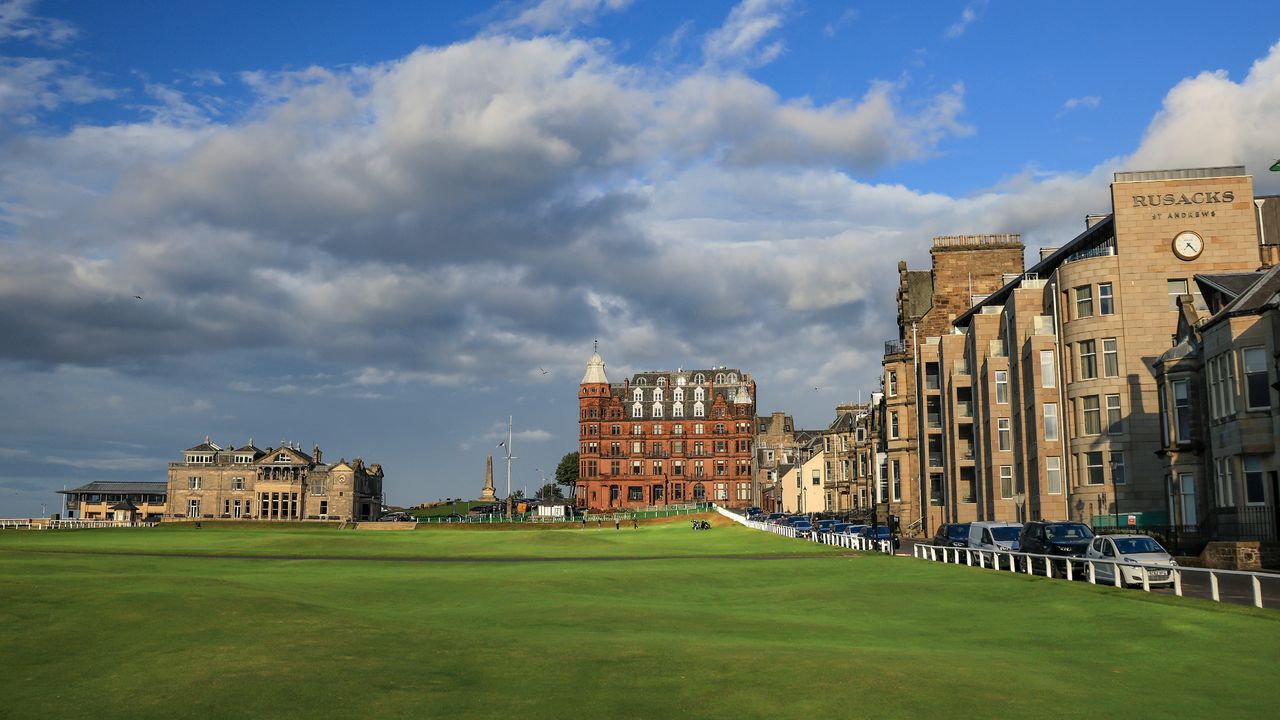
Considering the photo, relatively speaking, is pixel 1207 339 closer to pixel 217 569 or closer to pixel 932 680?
pixel 932 680

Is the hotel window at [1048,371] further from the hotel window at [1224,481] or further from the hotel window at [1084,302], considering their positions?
the hotel window at [1224,481]

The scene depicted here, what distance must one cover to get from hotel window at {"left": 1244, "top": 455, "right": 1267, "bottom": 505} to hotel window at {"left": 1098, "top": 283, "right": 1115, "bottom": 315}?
67.1 feet


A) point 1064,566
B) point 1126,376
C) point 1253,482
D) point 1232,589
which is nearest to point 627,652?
point 1232,589

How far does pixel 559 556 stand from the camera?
208 feet

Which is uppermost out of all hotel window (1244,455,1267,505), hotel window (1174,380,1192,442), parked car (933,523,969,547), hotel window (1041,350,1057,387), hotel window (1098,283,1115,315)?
hotel window (1098,283,1115,315)

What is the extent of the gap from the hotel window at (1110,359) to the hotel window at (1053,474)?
6397mm

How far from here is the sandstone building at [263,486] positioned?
17175 cm

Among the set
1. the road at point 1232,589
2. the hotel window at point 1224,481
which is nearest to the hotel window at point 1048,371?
the hotel window at point 1224,481

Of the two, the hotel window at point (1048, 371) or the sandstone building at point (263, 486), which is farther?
the sandstone building at point (263, 486)

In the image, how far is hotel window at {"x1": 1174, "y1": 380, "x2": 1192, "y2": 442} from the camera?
50062mm

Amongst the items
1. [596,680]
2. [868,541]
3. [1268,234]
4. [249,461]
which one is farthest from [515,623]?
[249,461]

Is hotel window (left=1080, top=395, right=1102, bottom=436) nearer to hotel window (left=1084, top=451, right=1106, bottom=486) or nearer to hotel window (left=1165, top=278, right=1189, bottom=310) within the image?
hotel window (left=1084, top=451, right=1106, bottom=486)

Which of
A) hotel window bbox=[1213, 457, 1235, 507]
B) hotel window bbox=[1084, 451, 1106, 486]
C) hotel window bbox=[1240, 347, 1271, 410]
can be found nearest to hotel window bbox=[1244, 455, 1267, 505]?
hotel window bbox=[1213, 457, 1235, 507]

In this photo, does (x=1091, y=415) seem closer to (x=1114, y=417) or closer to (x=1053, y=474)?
(x=1114, y=417)
